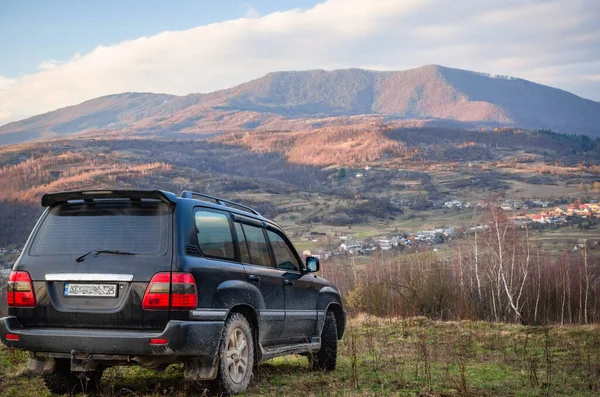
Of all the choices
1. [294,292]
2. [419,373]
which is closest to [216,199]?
[294,292]

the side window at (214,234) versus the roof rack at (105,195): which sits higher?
the roof rack at (105,195)

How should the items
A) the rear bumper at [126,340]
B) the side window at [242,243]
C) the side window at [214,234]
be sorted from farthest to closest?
the side window at [242,243] → the side window at [214,234] → the rear bumper at [126,340]

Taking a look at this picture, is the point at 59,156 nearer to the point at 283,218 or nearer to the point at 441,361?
the point at 283,218

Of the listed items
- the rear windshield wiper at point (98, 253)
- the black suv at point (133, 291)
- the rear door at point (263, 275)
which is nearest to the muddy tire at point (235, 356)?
the black suv at point (133, 291)

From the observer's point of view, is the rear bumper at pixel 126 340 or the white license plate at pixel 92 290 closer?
the rear bumper at pixel 126 340

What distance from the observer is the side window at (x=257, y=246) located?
7.17 meters

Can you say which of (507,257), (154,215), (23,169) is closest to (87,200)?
(154,215)

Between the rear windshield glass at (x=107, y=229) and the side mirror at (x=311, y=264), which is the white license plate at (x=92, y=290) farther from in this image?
the side mirror at (x=311, y=264)

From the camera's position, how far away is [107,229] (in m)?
6.07

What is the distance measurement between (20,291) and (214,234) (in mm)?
1851

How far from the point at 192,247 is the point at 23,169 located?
179m

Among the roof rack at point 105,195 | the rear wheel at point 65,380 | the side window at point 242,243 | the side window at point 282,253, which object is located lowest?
the rear wheel at point 65,380

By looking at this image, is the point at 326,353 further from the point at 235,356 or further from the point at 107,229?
the point at 107,229

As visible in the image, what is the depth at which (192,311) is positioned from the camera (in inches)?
228
